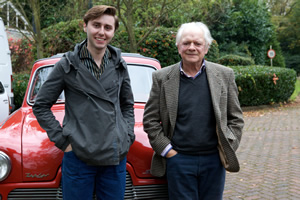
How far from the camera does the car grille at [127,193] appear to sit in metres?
2.87

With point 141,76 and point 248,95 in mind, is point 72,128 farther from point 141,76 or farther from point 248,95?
point 248,95

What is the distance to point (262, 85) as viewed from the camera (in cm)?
1407

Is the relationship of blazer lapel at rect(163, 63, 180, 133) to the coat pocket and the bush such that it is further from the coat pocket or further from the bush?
the bush

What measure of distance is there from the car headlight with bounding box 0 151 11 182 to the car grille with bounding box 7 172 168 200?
16 centimetres

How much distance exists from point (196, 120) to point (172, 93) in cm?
28

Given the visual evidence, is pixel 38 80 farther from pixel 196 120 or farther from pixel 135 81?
pixel 196 120

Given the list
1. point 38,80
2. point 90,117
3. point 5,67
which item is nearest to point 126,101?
point 90,117

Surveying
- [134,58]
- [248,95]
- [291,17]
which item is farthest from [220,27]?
[134,58]

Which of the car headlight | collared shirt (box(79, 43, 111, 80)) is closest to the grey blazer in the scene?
collared shirt (box(79, 43, 111, 80))

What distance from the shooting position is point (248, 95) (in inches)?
538

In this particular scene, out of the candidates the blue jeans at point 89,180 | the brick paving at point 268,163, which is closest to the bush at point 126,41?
the brick paving at point 268,163

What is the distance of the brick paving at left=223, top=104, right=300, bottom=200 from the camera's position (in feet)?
15.9

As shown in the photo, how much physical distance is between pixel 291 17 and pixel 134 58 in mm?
41569

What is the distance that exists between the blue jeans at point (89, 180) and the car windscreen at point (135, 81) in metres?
1.67
